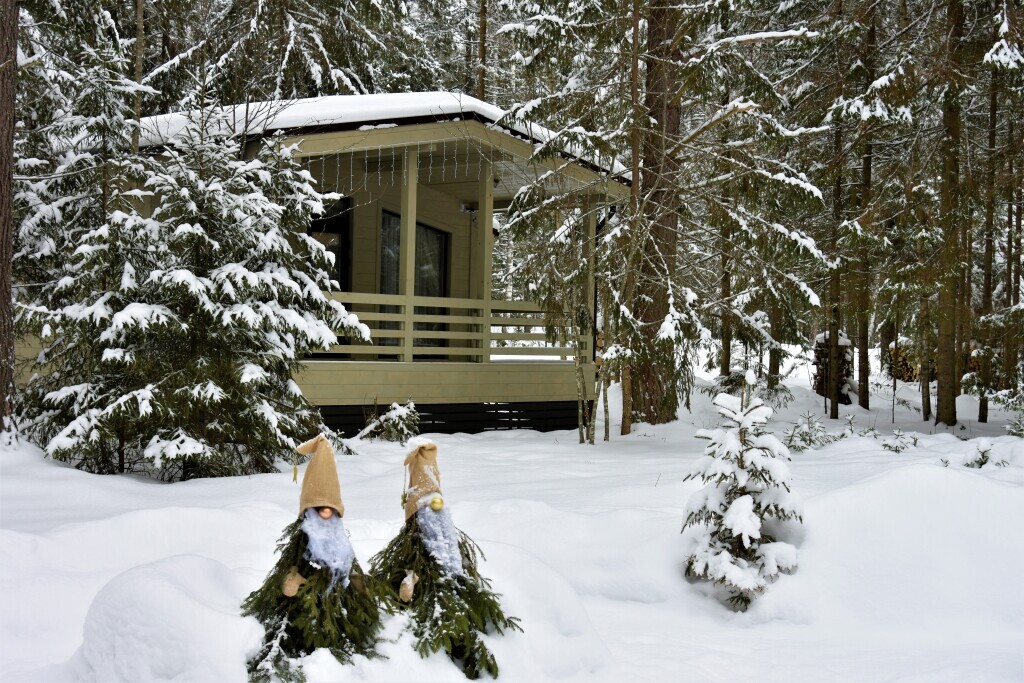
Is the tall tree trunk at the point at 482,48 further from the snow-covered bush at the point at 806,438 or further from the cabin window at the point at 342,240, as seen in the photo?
the snow-covered bush at the point at 806,438

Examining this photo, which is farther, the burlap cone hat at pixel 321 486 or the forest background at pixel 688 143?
the forest background at pixel 688 143

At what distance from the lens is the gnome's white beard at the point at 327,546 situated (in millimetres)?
2760

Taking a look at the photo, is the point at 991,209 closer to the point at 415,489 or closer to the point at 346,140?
the point at 346,140

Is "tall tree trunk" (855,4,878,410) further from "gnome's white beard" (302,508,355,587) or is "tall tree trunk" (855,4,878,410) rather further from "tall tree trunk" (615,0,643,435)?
"gnome's white beard" (302,508,355,587)

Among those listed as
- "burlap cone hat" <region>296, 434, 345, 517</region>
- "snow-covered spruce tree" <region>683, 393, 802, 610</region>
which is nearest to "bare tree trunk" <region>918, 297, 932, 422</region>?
"snow-covered spruce tree" <region>683, 393, 802, 610</region>

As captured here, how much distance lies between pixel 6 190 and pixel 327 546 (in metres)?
6.20

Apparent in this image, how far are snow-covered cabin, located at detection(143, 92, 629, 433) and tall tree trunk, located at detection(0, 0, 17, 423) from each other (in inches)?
67.6

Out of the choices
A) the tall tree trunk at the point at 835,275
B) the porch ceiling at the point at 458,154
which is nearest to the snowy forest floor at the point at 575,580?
the porch ceiling at the point at 458,154

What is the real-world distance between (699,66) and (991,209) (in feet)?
22.4

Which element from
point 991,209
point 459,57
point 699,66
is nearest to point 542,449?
point 699,66

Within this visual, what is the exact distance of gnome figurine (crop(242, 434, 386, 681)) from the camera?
9.00ft

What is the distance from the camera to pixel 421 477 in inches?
123

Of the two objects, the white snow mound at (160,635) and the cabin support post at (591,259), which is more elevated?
the cabin support post at (591,259)

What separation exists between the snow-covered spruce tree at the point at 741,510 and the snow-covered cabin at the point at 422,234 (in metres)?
5.45
